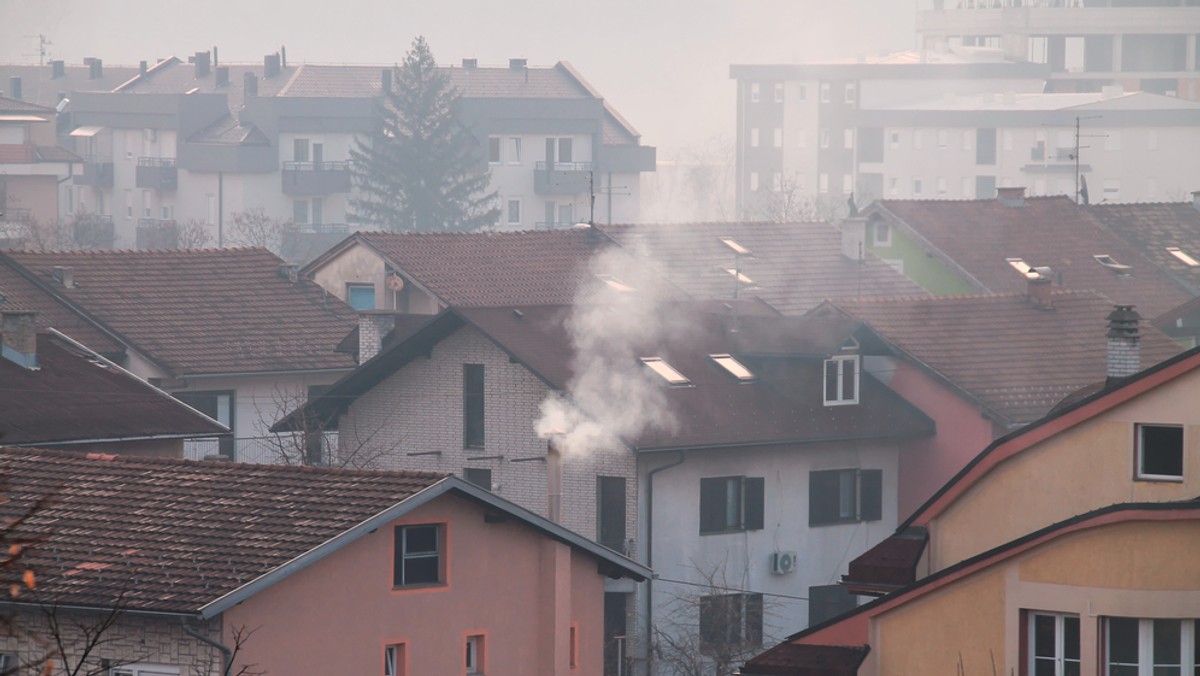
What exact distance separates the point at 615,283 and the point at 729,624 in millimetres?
14747

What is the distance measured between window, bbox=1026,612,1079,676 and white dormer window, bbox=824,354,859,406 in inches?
718

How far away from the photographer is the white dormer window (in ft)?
119

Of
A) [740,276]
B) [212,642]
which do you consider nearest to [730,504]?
[212,642]

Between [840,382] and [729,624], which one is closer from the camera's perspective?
[729,624]

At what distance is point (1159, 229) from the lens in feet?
191

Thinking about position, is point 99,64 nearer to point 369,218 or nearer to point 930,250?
point 369,218

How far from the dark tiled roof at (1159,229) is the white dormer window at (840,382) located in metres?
20.5

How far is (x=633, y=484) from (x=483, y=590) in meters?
11.1

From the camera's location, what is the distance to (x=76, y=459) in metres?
22.1

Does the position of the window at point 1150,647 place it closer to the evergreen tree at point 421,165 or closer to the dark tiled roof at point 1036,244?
the dark tiled roof at point 1036,244

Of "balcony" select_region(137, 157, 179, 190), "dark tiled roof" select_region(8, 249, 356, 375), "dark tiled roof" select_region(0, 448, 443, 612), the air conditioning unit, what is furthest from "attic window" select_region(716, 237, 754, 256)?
"balcony" select_region(137, 157, 179, 190)

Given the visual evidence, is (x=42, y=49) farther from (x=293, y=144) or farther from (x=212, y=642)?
(x=212, y=642)

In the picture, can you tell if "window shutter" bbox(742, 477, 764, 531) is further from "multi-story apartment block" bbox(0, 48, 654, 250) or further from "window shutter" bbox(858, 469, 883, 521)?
"multi-story apartment block" bbox(0, 48, 654, 250)

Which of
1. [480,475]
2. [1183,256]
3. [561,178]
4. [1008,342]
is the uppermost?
[561,178]
